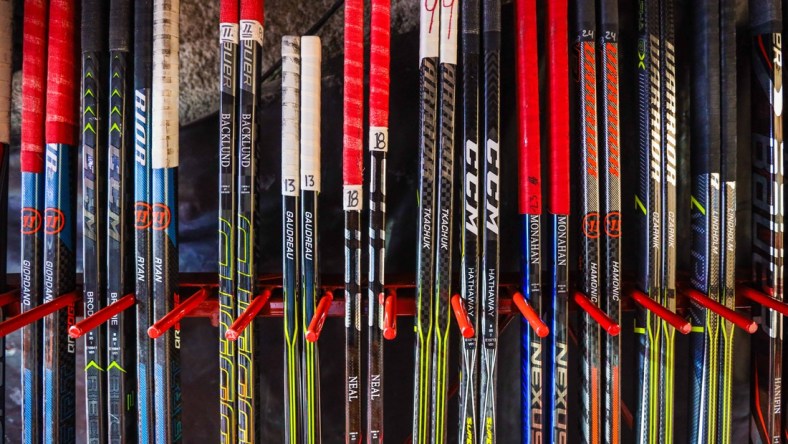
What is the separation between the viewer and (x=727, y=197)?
3.84ft

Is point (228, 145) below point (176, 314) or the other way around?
the other way around

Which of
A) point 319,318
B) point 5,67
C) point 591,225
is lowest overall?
point 319,318

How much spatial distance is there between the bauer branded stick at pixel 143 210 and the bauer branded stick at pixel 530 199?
94 centimetres

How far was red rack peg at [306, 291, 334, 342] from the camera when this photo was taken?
955 mm

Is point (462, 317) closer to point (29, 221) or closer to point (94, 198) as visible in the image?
point (94, 198)

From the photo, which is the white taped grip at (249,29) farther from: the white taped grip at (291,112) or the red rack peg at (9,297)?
the red rack peg at (9,297)

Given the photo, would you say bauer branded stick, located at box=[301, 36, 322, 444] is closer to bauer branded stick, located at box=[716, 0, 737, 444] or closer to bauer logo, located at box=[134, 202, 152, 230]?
bauer logo, located at box=[134, 202, 152, 230]

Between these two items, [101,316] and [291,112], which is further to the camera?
[291,112]

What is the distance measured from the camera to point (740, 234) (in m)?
1.39

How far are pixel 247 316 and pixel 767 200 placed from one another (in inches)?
53.8

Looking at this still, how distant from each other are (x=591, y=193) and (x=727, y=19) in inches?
22.5

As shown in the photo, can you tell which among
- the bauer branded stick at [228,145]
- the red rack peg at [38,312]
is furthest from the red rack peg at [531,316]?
the red rack peg at [38,312]

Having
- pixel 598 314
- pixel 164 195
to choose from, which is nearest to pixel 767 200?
pixel 598 314

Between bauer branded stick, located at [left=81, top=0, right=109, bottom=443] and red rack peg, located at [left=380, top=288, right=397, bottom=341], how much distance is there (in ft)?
2.41
